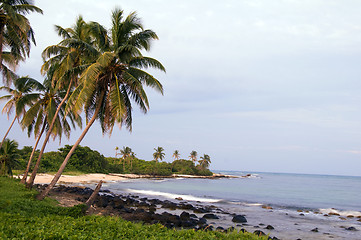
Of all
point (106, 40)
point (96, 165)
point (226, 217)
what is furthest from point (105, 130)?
point (96, 165)

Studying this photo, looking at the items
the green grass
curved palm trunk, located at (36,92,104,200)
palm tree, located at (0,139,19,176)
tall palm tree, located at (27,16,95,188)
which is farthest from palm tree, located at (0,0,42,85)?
palm tree, located at (0,139,19,176)

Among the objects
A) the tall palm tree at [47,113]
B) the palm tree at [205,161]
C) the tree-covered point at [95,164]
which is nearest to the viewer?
the tall palm tree at [47,113]

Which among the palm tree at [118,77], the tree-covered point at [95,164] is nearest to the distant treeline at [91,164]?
the tree-covered point at [95,164]

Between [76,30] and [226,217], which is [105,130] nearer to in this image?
[76,30]

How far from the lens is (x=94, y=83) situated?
578 inches

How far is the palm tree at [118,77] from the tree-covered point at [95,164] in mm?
20338

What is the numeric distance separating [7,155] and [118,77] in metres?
20.6

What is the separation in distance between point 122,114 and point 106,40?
Result: 5.04 meters

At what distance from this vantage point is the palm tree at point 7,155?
92.4 ft

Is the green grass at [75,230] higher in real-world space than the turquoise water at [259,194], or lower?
higher

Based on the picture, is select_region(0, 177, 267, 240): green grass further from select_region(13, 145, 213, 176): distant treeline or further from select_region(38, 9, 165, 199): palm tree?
select_region(13, 145, 213, 176): distant treeline

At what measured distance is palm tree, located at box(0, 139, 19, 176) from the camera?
28156mm

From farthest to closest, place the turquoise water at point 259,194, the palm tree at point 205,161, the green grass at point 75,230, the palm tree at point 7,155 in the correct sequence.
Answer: the palm tree at point 205,161 < the turquoise water at point 259,194 < the palm tree at point 7,155 < the green grass at point 75,230

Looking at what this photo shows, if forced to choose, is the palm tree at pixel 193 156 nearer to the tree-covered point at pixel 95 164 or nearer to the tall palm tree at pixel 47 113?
the tree-covered point at pixel 95 164
